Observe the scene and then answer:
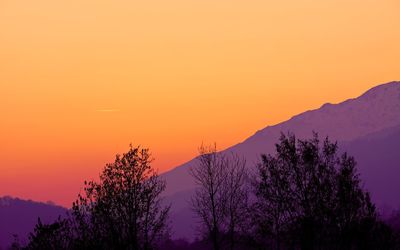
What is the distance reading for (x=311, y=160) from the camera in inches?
2450

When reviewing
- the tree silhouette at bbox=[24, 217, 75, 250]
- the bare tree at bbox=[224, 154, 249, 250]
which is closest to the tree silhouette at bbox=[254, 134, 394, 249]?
the bare tree at bbox=[224, 154, 249, 250]

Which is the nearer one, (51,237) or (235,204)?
(51,237)

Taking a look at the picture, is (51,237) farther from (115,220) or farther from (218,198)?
(218,198)

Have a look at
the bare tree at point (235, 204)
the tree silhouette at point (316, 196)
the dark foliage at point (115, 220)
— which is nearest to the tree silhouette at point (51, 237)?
the dark foliage at point (115, 220)

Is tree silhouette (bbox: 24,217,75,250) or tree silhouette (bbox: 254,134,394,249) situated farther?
tree silhouette (bbox: 254,134,394,249)

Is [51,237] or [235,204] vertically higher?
[235,204]

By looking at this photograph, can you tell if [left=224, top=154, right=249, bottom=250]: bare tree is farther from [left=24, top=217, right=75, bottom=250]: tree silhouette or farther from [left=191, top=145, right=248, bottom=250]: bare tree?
[left=24, top=217, right=75, bottom=250]: tree silhouette

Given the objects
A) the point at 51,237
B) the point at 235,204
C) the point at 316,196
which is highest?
the point at 235,204

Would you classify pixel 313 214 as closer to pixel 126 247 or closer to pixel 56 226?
pixel 126 247

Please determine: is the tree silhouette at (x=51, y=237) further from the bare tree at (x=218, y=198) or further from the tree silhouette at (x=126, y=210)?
the bare tree at (x=218, y=198)

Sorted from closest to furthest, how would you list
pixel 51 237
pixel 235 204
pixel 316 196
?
1. pixel 51 237
2. pixel 316 196
3. pixel 235 204

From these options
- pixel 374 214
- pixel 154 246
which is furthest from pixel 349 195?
pixel 154 246

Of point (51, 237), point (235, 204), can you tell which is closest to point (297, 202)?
point (235, 204)

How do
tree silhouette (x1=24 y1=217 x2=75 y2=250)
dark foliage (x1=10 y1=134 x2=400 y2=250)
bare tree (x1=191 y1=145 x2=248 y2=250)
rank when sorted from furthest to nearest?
bare tree (x1=191 y1=145 x2=248 y2=250), dark foliage (x1=10 y1=134 x2=400 y2=250), tree silhouette (x1=24 y1=217 x2=75 y2=250)
